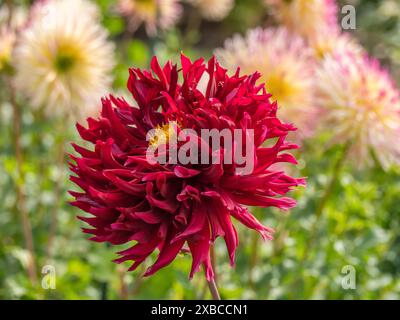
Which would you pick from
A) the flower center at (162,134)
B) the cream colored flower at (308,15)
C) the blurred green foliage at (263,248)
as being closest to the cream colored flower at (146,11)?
the blurred green foliage at (263,248)

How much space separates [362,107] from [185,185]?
1.65 ft

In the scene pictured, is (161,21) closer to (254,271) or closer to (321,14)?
(321,14)

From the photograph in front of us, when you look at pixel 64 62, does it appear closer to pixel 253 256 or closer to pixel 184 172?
pixel 253 256

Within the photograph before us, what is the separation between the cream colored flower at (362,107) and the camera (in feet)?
3.40

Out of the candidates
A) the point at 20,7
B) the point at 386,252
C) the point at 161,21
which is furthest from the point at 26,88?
the point at 386,252

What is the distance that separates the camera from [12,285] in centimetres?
113

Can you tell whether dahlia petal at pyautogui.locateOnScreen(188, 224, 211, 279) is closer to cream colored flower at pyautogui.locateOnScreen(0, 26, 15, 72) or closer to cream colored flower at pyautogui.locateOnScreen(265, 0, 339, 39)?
cream colored flower at pyautogui.locateOnScreen(0, 26, 15, 72)

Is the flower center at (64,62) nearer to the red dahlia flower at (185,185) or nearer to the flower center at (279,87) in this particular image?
the flower center at (279,87)

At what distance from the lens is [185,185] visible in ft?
2.10

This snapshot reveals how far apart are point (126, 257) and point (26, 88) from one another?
2.10 ft

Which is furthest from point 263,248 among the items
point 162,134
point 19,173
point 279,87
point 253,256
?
point 162,134

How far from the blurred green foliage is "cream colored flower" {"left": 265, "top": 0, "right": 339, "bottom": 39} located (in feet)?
0.52

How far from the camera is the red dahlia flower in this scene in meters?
0.62

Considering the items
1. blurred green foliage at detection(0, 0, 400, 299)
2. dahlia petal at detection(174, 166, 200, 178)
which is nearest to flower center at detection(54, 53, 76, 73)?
blurred green foliage at detection(0, 0, 400, 299)
